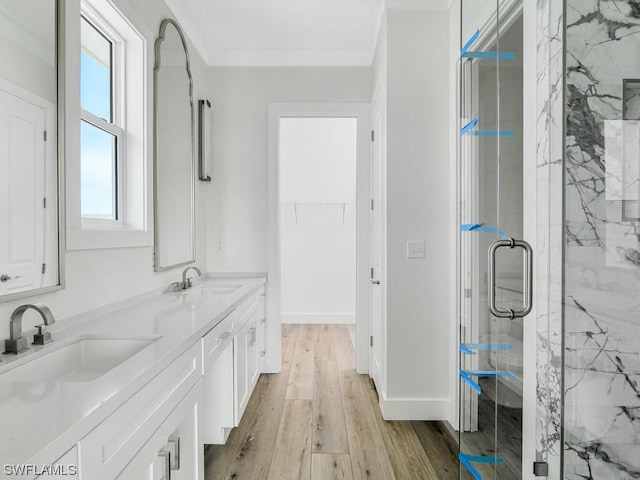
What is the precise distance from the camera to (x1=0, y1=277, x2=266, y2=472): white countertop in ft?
2.41

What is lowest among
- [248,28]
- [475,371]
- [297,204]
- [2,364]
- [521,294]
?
[475,371]

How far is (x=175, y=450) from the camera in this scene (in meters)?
1.31

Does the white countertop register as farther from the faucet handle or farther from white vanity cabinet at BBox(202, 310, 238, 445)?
white vanity cabinet at BBox(202, 310, 238, 445)

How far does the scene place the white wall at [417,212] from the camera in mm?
2621

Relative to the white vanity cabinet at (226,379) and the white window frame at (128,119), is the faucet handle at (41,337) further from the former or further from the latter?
the white vanity cabinet at (226,379)

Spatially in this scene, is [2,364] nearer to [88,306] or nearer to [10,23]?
[88,306]

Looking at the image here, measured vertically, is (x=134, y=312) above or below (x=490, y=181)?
below

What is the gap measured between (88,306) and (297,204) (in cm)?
387

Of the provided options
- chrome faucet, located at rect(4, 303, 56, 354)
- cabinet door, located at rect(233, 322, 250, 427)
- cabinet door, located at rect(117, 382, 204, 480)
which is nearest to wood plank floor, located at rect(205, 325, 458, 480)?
cabinet door, located at rect(233, 322, 250, 427)

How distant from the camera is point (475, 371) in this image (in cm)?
152

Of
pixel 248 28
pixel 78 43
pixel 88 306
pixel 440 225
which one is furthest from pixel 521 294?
pixel 248 28

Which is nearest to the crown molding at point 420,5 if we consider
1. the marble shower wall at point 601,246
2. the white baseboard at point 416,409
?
the marble shower wall at point 601,246

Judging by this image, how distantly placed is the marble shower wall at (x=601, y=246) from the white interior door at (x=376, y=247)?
176 cm

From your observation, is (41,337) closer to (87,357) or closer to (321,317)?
(87,357)
